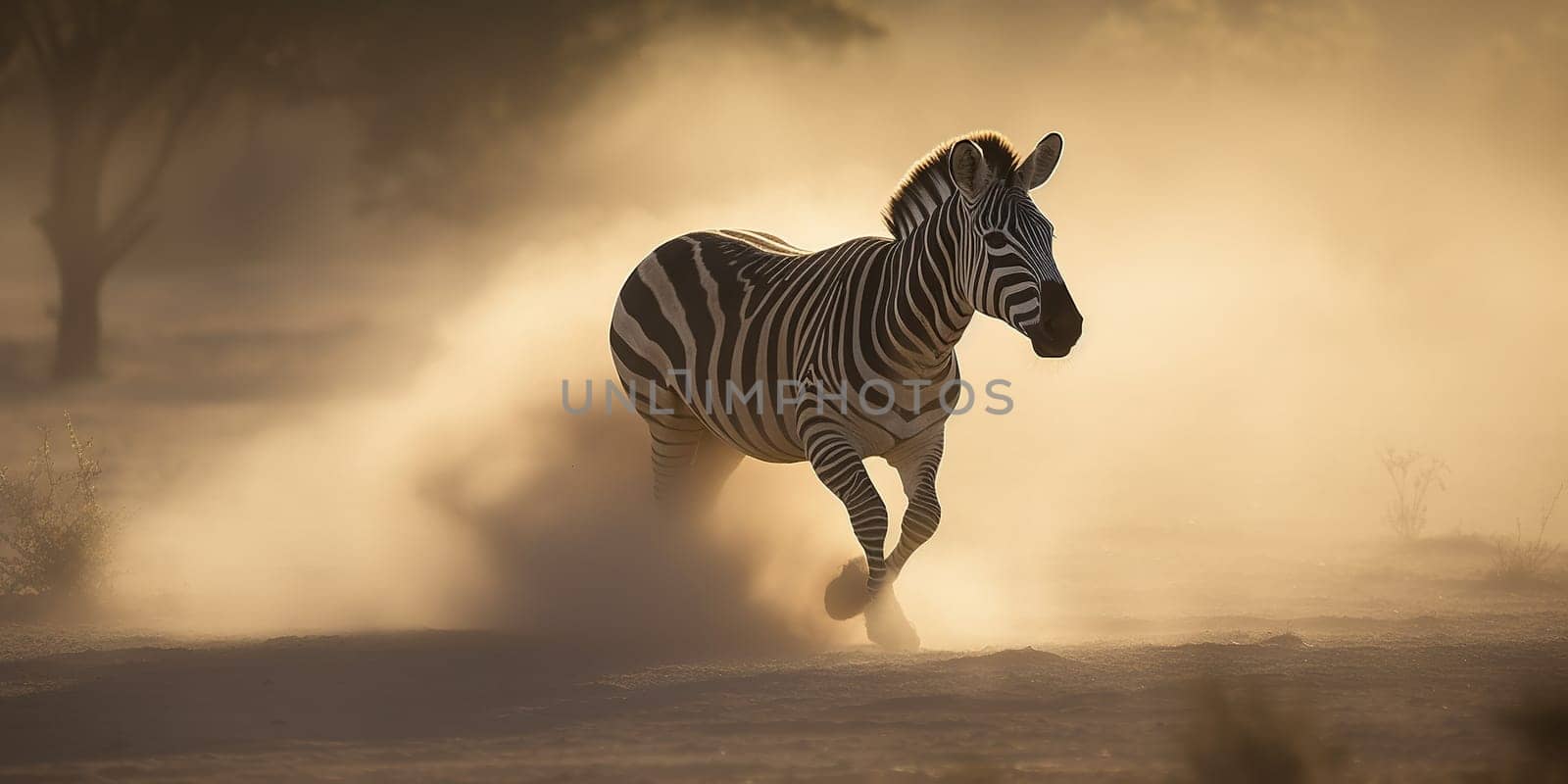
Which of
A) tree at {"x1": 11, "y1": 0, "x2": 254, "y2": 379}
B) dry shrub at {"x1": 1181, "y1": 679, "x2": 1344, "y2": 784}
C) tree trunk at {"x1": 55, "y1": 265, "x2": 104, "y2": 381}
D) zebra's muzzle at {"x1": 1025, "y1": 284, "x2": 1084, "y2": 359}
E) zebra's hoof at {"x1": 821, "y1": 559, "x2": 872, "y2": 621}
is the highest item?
tree at {"x1": 11, "y1": 0, "x2": 254, "y2": 379}

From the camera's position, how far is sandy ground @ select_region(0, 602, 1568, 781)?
4488 mm

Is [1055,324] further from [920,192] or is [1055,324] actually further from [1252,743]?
[1252,743]

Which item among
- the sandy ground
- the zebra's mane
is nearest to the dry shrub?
the sandy ground

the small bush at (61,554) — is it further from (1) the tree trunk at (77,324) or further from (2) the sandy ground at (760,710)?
(1) the tree trunk at (77,324)

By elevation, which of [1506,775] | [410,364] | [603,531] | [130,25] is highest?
[130,25]

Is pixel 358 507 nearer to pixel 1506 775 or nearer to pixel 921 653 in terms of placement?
pixel 921 653

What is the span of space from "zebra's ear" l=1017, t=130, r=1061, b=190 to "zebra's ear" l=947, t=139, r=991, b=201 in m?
0.26

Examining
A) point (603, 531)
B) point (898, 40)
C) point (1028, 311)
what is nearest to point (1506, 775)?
point (1028, 311)

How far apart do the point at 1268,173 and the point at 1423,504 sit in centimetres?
1139

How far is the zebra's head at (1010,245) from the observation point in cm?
588

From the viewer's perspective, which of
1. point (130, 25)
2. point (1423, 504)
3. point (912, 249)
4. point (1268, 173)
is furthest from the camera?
point (1268, 173)

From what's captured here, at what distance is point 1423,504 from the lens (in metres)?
12.0

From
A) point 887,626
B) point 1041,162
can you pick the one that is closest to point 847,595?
point 887,626

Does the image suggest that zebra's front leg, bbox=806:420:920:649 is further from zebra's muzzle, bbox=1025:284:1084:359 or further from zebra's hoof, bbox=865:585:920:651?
zebra's muzzle, bbox=1025:284:1084:359
